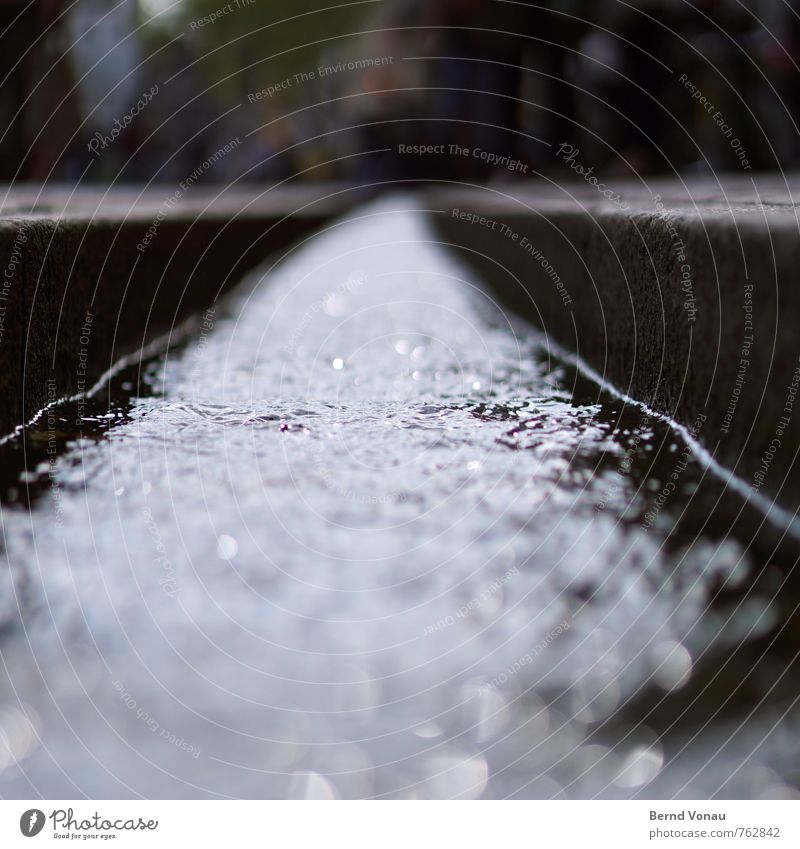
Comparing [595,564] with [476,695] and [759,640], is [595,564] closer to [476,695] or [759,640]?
[759,640]

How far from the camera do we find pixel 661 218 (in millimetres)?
1770

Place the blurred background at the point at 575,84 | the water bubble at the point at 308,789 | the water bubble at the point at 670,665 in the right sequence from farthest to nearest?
the blurred background at the point at 575,84 → the water bubble at the point at 670,665 → the water bubble at the point at 308,789

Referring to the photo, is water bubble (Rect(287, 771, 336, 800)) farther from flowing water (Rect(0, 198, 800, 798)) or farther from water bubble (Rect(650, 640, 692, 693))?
water bubble (Rect(650, 640, 692, 693))

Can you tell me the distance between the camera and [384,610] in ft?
3.28

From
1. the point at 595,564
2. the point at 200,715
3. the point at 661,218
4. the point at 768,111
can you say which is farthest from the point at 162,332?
the point at 768,111

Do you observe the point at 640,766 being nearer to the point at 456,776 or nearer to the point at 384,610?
the point at 456,776

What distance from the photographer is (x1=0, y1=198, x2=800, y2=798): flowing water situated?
772 millimetres

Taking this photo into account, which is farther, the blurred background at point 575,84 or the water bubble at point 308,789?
the blurred background at point 575,84

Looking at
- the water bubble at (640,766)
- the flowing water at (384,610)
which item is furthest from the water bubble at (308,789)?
the water bubble at (640,766)

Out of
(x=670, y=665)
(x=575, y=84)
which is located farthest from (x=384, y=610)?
(x=575, y=84)

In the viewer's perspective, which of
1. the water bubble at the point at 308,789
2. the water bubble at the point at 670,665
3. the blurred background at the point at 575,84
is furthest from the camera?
the blurred background at the point at 575,84

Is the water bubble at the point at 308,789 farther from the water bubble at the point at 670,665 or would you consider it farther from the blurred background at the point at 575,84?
the blurred background at the point at 575,84

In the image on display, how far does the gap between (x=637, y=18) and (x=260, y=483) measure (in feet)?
23.6

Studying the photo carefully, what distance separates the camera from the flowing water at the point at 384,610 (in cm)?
77
